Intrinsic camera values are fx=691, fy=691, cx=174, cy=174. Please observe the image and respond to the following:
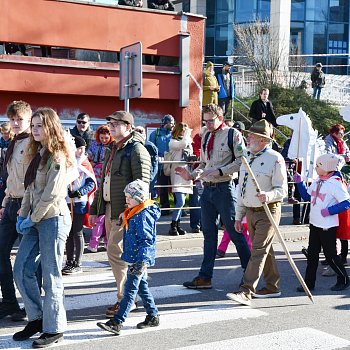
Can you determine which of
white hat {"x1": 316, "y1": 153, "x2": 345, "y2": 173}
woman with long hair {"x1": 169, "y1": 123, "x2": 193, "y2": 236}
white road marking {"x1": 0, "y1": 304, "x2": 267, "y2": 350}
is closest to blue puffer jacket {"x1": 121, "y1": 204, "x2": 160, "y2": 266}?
white road marking {"x1": 0, "y1": 304, "x2": 267, "y2": 350}

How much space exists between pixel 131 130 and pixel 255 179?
1453mm

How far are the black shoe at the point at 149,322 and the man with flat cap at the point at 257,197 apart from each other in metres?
1.15

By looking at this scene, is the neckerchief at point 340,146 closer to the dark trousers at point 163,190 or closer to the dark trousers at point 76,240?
the dark trousers at point 163,190

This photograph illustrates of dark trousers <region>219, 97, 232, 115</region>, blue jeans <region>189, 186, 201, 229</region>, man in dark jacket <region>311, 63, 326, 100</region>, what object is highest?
man in dark jacket <region>311, 63, 326, 100</region>

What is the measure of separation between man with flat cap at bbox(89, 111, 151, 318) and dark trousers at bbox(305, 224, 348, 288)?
2.56 metres

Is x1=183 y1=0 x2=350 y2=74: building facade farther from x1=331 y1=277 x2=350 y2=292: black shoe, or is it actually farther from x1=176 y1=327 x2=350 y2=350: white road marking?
x1=176 y1=327 x2=350 y2=350: white road marking

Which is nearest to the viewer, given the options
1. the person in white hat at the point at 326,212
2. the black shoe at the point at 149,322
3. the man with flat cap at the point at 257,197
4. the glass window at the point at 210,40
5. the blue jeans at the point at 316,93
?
the black shoe at the point at 149,322

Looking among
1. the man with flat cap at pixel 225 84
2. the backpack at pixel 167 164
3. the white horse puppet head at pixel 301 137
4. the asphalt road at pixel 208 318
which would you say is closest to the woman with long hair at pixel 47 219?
the asphalt road at pixel 208 318

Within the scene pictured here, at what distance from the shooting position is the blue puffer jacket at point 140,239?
6238 millimetres

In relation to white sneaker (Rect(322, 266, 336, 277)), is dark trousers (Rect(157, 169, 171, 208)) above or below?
above

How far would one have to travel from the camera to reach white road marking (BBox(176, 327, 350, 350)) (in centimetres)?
605

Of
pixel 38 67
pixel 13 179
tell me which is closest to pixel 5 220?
pixel 13 179

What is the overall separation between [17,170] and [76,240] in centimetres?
271

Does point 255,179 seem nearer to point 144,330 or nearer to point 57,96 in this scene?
point 144,330
